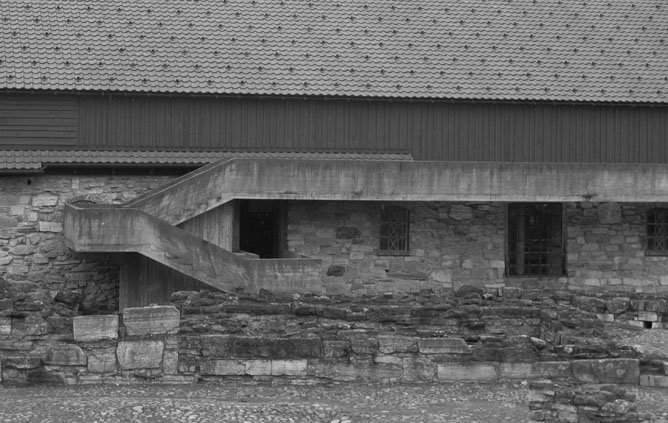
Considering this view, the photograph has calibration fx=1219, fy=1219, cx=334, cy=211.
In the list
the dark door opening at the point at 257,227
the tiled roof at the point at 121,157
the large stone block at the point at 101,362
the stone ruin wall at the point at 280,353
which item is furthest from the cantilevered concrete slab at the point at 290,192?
the large stone block at the point at 101,362

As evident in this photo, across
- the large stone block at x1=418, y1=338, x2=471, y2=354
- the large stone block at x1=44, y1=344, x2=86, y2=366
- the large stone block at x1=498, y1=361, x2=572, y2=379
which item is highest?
the large stone block at x1=418, y1=338, x2=471, y2=354

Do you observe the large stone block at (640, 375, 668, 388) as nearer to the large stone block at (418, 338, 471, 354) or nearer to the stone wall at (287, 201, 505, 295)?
the large stone block at (418, 338, 471, 354)

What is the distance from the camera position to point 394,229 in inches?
1259

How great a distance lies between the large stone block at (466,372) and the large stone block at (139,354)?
451 cm

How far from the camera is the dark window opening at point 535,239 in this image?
109 ft

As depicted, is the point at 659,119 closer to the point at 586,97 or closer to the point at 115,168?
the point at 586,97

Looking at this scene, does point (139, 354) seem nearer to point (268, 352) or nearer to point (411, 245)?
point (268, 352)

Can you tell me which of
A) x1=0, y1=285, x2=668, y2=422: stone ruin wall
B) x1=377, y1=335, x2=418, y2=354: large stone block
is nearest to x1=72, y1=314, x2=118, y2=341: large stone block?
x1=0, y1=285, x2=668, y2=422: stone ruin wall

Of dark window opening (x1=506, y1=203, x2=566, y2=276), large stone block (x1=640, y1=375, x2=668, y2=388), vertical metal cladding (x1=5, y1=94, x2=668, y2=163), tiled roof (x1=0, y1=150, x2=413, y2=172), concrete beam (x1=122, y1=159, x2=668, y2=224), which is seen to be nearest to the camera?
large stone block (x1=640, y1=375, x2=668, y2=388)

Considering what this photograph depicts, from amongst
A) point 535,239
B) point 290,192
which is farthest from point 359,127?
point 535,239

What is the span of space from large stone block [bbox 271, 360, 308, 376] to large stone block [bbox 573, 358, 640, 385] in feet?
13.8

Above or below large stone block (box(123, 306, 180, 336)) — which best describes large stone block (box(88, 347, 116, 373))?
below

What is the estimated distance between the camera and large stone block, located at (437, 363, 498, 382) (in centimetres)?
1955

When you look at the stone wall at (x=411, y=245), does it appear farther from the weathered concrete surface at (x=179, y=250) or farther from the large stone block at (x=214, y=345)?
→ the large stone block at (x=214, y=345)
